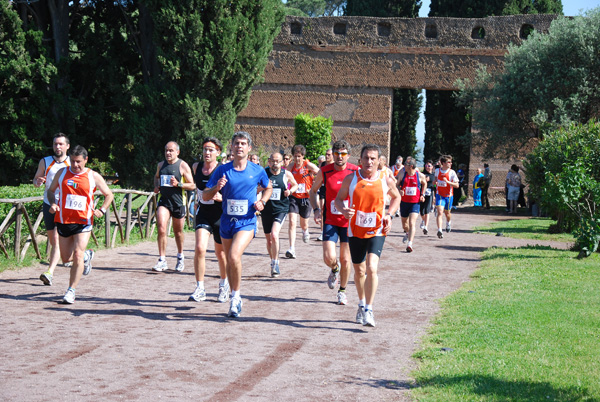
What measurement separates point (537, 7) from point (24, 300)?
38232 mm

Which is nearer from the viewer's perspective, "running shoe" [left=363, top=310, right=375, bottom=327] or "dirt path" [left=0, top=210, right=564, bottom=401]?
"dirt path" [left=0, top=210, right=564, bottom=401]

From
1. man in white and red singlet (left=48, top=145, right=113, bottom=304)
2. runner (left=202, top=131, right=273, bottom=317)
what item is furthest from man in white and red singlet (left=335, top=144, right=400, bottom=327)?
man in white and red singlet (left=48, top=145, right=113, bottom=304)

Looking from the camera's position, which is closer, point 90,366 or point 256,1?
point 90,366

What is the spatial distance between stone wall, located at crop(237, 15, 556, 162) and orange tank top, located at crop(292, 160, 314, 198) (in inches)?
736

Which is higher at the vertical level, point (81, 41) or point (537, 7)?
point (537, 7)

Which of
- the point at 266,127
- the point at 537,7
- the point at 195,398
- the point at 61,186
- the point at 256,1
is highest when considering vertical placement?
the point at 537,7

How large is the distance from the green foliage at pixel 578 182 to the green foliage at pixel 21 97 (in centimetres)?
1272

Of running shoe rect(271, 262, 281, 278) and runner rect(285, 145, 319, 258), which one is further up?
runner rect(285, 145, 319, 258)

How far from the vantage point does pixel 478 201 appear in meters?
33.6

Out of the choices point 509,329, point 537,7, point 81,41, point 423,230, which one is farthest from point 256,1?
point 537,7

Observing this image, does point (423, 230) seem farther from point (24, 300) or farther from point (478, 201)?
point (478, 201)

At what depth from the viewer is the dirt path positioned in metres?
5.87

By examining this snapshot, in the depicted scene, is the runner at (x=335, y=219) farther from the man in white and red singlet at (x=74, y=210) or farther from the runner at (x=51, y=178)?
the runner at (x=51, y=178)

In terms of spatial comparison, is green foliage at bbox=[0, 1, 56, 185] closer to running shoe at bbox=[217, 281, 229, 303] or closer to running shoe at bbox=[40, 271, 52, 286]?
running shoe at bbox=[40, 271, 52, 286]
